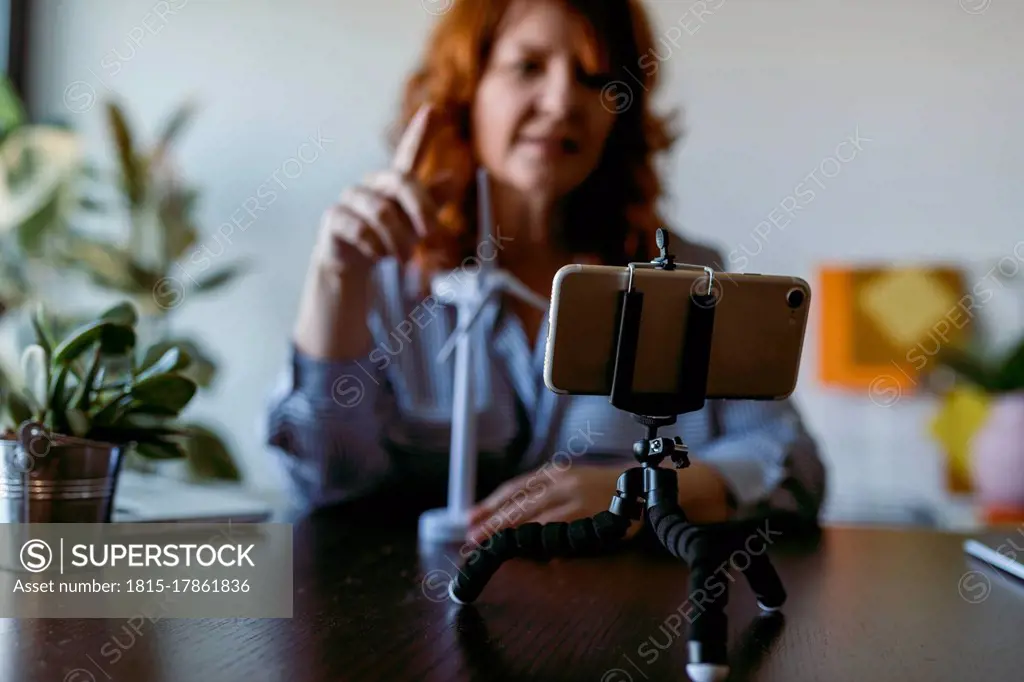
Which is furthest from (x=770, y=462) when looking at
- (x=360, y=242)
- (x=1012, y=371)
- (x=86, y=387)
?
(x=1012, y=371)

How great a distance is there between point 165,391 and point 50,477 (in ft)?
0.34

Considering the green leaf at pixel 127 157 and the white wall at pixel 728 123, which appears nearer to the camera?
the green leaf at pixel 127 157

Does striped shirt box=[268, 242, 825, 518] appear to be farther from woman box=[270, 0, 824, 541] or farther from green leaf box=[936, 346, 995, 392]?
green leaf box=[936, 346, 995, 392]

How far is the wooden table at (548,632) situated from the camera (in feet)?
1.57

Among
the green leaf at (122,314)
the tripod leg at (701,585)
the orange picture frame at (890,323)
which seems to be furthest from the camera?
the orange picture frame at (890,323)

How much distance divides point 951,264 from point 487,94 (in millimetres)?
1505

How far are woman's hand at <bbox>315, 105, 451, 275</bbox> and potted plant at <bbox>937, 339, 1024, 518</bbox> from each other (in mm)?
1576

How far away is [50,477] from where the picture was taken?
67 centimetres

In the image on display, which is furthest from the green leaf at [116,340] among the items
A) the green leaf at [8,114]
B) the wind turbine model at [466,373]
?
the green leaf at [8,114]

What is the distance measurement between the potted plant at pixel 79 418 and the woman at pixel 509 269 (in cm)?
33

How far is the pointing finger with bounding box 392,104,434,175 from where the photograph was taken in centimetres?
102

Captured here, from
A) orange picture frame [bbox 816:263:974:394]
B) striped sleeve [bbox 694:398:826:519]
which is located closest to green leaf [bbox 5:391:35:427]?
striped sleeve [bbox 694:398:826:519]

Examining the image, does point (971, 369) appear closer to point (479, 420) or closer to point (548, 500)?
point (479, 420)

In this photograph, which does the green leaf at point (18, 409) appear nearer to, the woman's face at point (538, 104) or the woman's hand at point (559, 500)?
the woman's hand at point (559, 500)
